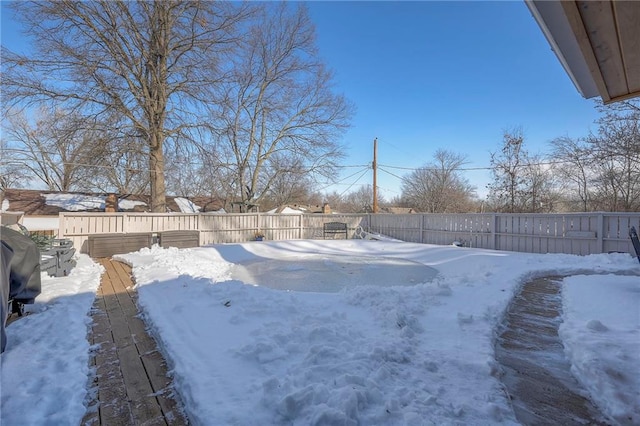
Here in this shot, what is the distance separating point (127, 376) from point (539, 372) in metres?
2.93

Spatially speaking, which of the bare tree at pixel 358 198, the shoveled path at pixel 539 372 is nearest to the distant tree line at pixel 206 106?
the shoveled path at pixel 539 372

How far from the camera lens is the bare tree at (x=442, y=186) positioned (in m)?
21.8

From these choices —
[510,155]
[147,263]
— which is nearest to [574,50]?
[147,263]

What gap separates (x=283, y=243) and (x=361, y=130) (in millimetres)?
11460

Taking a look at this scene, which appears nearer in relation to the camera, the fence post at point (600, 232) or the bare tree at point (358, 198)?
the fence post at point (600, 232)

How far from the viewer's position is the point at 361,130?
1998cm

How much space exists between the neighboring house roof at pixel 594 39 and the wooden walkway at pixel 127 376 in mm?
2814

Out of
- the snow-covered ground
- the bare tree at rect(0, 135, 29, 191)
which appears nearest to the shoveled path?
the snow-covered ground

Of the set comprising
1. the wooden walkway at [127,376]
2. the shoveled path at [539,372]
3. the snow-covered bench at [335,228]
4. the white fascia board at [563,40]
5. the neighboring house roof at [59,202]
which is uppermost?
the white fascia board at [563,40]

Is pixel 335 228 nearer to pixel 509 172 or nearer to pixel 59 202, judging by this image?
pixel 509 172

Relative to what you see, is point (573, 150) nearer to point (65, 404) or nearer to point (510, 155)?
point (510, 155)

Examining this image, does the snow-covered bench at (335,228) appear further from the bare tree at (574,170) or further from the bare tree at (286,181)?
the bare tree at (574,170)

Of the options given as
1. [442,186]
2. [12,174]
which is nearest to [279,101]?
[442,186]

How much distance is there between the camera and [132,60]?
11734mm
